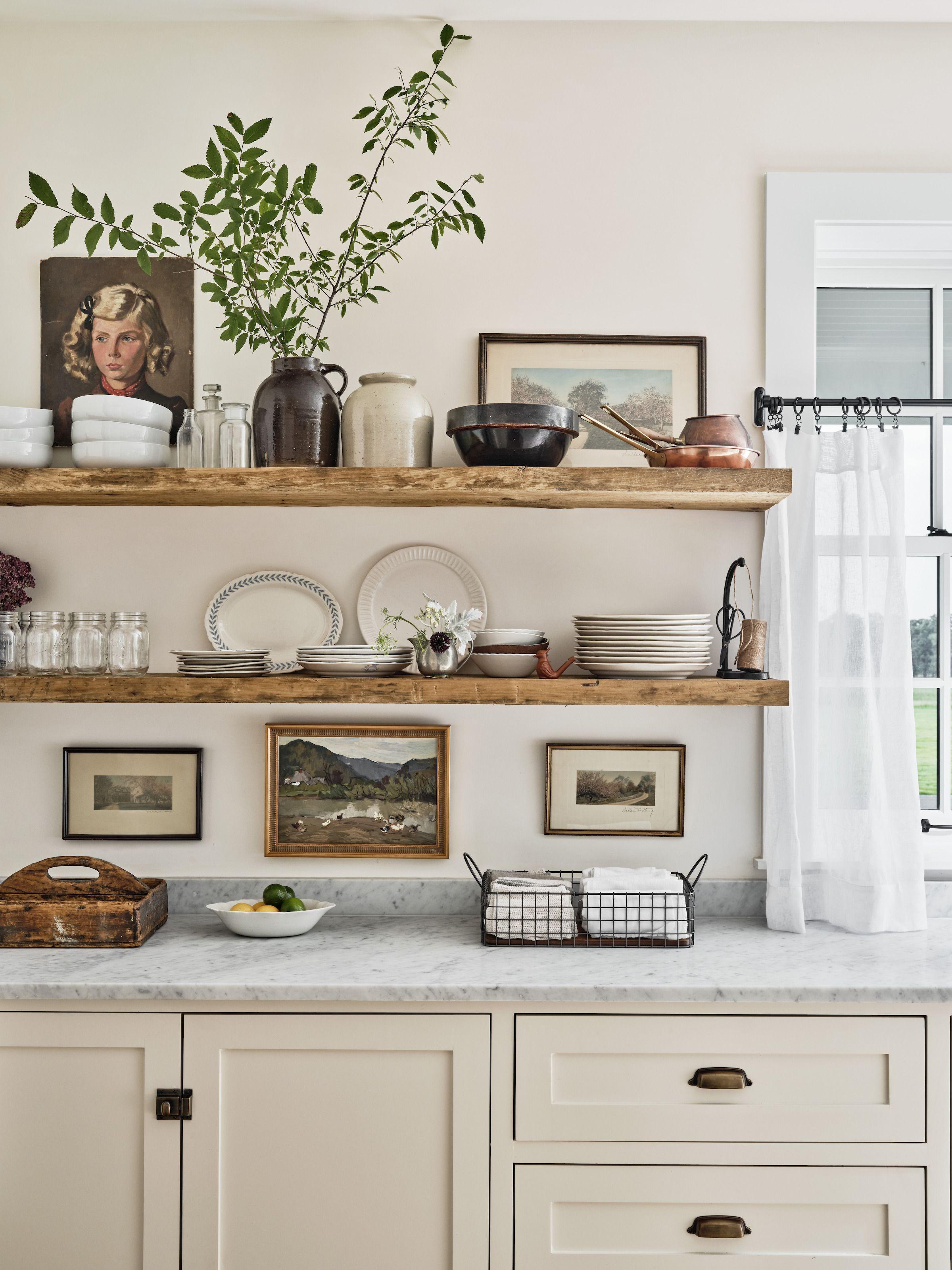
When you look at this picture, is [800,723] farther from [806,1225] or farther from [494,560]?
[806,1225]

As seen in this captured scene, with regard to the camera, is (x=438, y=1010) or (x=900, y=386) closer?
(x=438, y=1010)

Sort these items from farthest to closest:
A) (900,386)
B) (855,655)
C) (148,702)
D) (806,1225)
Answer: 1. (900,386)
2. (855,655)
3. (148,702)
4. (806,1225)

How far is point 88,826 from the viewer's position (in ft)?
7.32

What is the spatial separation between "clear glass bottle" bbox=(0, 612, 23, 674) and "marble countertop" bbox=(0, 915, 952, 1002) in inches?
23.8

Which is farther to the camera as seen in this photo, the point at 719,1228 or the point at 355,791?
the point at 355,791

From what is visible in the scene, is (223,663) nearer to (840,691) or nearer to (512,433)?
(512,433)

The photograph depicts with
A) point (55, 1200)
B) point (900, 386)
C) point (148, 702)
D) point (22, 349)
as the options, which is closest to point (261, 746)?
point (148, 702)

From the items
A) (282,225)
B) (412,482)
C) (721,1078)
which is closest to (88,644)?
(412,482)

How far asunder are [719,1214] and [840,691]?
1.11 m

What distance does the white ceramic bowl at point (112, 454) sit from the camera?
6.61 ft

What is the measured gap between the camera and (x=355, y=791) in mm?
2215

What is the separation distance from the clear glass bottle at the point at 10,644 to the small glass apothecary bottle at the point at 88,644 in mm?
A: 115

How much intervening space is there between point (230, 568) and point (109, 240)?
78 centimetres

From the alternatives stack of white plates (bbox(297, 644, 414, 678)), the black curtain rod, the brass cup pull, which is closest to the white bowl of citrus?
stack of white plates (bbox(297, 644, 414, 678))
